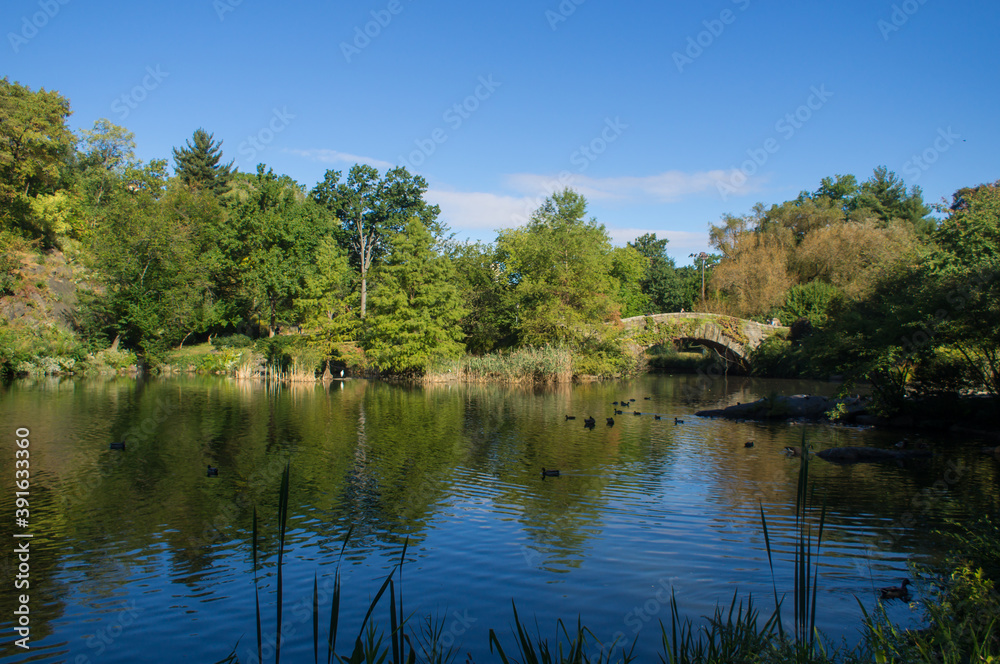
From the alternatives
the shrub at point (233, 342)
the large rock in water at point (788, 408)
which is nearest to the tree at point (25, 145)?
the shrub at point (233, 342)

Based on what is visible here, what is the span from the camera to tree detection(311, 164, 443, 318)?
51.2 meters

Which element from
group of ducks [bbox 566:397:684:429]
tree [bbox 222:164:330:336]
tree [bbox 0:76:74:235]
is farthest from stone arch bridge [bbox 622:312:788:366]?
tree [bbox 0:76:74:235]

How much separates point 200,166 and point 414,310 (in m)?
41.1

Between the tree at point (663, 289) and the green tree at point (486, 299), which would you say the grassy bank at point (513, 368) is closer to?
the green tree at point (486, 299)

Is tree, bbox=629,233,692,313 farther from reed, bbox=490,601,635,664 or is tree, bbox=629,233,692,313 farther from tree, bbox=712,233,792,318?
reed, bbox=490,601,635,664

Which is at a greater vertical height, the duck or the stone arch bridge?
the stone arch bridge

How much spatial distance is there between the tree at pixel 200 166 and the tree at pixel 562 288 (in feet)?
125

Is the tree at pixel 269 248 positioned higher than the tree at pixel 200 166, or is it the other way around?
the tree at pixel 200 166

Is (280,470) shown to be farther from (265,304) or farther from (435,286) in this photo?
(265,304)

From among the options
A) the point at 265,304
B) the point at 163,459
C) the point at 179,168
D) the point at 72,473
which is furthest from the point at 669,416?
the point at 179,168

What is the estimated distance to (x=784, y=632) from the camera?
5.07 m

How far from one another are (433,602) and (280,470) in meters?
6.96

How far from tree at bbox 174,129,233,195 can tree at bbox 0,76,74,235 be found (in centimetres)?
1651

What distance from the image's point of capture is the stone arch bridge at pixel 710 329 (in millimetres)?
42125
